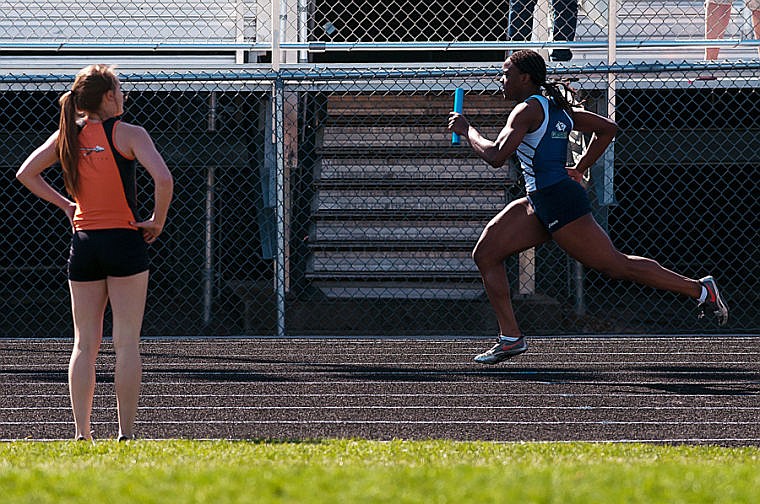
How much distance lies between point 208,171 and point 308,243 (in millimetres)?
1069

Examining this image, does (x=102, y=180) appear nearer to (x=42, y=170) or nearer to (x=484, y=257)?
(x=42, y=170)

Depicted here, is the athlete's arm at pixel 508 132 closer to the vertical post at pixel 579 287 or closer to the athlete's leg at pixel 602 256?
the athlete's leg at pixel 602 256

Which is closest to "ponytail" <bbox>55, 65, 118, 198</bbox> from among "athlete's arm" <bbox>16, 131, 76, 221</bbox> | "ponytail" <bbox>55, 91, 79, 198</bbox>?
"ponytail" <bbox>55, 91, 79, 198</bbox>

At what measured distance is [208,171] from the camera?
35.0 ft

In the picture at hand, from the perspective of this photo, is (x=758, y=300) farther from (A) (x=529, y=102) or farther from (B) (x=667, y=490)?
(B) (x=667, y=490)

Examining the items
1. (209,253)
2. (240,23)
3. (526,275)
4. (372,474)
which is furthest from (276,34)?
(372,474)

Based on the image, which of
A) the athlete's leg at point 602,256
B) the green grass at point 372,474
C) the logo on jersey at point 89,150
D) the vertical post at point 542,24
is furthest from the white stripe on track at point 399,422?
the vertical post at point 542,24

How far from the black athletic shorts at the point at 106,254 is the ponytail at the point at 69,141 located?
0.80 feet

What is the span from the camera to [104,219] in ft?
17.2

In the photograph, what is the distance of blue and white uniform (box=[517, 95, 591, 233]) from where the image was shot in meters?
7.08

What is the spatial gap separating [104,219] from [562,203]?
2.89 metres

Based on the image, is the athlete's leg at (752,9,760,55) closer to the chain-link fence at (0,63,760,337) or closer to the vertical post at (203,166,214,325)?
the chain-link fence at (0,63,760,337)

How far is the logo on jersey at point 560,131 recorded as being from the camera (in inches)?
279

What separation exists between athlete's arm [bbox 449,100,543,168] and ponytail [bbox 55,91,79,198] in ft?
8.11
